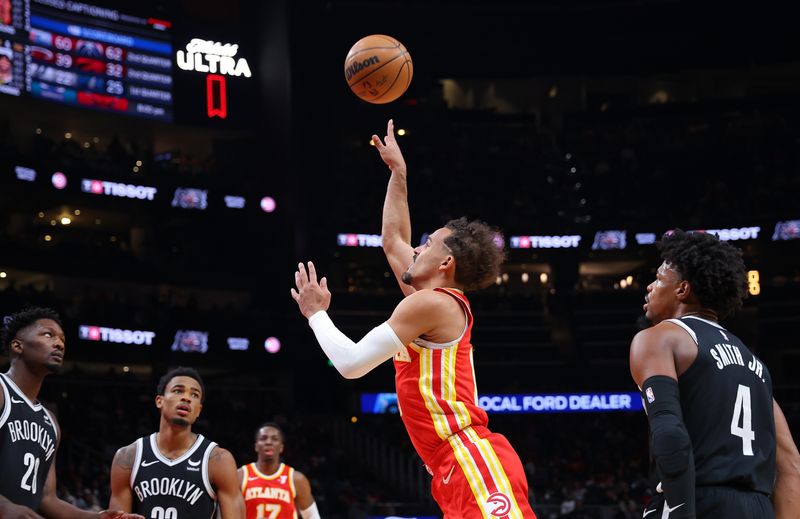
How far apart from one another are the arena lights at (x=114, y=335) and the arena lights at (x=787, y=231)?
17.6 metres

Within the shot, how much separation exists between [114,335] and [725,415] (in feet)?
77.7

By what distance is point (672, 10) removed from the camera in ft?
119

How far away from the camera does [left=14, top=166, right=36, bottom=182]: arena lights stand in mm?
25781

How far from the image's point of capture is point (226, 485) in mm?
6977

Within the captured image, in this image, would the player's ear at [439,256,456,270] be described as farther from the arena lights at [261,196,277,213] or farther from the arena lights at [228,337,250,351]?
the arena lights at [261,196,277,213]

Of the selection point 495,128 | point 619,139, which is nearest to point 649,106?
point 619,139

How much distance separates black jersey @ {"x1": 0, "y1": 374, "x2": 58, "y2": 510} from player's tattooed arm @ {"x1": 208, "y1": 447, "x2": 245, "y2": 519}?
119 centimetres

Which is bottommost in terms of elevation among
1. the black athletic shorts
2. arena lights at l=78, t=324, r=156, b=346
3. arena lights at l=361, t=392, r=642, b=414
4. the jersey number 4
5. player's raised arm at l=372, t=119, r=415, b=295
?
the black athletic shorts

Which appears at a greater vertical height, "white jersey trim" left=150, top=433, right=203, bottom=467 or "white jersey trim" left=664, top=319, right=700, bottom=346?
"white jersey trim" left=150, top=433, right=203, bottom=467

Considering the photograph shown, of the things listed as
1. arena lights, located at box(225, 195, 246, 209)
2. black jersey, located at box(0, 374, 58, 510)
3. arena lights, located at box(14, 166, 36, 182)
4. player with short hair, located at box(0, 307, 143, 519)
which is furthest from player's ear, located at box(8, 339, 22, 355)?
arena lights, located at box(225, 195, 246, 209)

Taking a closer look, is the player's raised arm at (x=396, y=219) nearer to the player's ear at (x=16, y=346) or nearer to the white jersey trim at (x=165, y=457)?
the white jersey trim at (x=165, y=457)

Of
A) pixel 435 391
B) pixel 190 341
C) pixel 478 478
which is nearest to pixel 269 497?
pixel 435 391

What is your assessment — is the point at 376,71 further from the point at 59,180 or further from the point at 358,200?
the point at 358,200

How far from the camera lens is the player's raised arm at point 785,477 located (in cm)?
414
